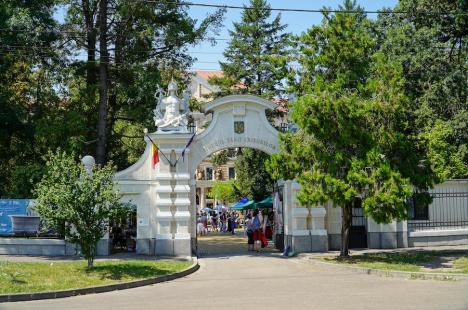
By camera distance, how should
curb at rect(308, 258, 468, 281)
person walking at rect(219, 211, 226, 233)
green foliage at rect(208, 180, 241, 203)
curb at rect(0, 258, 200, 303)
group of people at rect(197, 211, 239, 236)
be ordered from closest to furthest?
1. curb at rect(0, 258, 200, 303)
2. curb at rect(308, 258, 468, 281)
3. group of people at rect(197, 211, 239, 236)
4. person walking at rect(219, 211, 226, 233)
5. green foliage at rect(208, 180, 241, 203)

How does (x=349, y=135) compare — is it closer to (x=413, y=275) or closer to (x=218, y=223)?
(x=413, y=275)

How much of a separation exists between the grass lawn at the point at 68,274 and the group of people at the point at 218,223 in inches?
943

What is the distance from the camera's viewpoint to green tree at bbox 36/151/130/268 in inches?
635

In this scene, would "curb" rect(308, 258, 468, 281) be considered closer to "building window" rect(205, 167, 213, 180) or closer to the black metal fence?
the black metal fence

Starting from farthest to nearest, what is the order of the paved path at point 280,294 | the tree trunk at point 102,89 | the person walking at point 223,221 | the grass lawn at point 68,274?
the person walking at point 223,221, the tree trunk at point 102,89, the grass lawn at point 68,274, the paved path at point 280,294

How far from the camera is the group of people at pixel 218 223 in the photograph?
4269 cm

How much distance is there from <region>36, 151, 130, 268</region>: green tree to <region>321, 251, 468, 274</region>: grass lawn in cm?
797

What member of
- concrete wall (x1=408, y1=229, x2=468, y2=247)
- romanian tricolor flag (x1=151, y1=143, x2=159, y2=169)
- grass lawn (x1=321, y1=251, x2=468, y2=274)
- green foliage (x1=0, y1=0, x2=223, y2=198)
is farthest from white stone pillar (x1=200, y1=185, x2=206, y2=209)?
grass lawn (x1=321, y1=251, x2=468, y2=274)

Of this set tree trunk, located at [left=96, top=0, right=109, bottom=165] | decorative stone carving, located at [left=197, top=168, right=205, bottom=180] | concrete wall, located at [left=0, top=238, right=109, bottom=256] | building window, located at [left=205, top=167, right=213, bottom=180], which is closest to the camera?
concrete wall, located at [left=0, top=238, right=109, bottom=256]

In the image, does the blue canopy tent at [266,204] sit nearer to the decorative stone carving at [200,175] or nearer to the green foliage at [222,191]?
the green foliage at [222,191]

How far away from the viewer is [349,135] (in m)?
18.6

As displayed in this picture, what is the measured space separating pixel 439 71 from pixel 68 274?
22.9 metres

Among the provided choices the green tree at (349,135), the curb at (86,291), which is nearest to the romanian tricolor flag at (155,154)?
the green tree at (349,135)

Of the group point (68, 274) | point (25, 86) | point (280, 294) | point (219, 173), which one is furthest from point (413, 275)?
point (219, 173)
